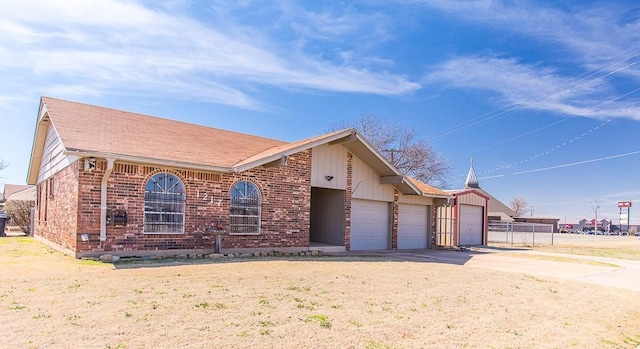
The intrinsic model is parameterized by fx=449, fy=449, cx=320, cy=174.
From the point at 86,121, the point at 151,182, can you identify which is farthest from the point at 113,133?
the point at 151,182

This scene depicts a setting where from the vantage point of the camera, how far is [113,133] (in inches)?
507

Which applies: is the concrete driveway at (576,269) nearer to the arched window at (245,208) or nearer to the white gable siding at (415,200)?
the white gable siding at (415,200)

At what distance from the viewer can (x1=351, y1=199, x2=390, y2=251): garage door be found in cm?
1667

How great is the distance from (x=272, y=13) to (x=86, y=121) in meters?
6.42

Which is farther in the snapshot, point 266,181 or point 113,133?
point 266,181

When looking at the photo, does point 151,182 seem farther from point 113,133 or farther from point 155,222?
point 113,133

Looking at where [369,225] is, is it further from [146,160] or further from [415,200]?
[146,160]

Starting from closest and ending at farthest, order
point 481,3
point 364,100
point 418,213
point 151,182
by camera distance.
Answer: point 151,182
point 481,3
point 418,213
point 364,100

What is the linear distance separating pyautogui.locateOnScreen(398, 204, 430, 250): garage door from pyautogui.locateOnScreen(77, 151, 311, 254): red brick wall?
17.0 feet

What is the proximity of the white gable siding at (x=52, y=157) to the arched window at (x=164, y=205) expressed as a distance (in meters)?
2.13

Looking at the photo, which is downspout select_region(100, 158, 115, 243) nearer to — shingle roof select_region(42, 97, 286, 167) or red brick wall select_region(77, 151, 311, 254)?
red brick wall select_region(77, 151, 311, 254)

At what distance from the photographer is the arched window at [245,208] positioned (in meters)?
13.3

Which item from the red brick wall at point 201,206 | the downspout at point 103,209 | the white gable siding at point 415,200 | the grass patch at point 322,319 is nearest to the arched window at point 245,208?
the red brick wall at point 201,206

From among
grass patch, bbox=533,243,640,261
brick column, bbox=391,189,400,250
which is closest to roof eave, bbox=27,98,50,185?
brick column, bbox=391,189,400,250
